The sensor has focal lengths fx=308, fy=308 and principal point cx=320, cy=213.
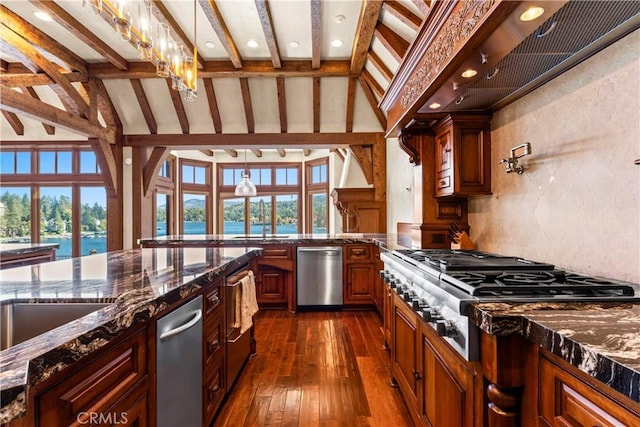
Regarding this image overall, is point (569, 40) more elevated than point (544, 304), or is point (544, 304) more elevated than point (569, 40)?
point (569, 40)

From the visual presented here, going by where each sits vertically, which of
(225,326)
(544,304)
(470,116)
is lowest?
(225,326)

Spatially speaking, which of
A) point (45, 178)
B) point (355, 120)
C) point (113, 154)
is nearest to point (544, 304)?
point (355, 120)

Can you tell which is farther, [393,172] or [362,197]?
[362,197]

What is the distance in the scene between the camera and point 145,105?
5.38 m

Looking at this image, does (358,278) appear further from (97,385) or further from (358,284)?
(97,385)

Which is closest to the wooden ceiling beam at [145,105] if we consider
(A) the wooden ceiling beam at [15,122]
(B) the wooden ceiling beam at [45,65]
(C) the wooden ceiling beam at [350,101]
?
(B) the wooden ceiling beam at [45,65]

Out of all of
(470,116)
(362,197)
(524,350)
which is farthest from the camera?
(362,197)

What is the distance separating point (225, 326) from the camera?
1913 millimetres

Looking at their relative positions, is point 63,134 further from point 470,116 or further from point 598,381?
point 598,381

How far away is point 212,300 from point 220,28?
10.9 ft

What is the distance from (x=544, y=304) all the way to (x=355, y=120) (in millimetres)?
4968

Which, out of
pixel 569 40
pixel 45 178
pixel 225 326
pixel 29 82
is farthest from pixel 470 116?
pixel 45 178

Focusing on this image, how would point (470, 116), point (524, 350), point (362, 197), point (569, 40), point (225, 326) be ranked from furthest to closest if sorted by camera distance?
point (362, 197) → point (470, 116) → point (225, 326) → point (569, 40) → point (524, 350)

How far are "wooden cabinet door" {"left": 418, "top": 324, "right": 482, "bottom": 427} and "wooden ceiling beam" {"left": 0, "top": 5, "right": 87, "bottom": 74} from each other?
5389 mm
